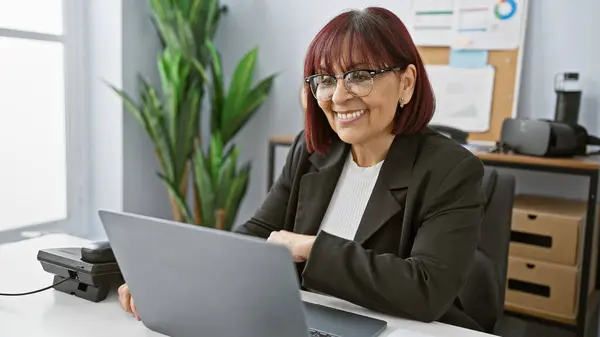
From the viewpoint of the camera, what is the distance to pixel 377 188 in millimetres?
1339

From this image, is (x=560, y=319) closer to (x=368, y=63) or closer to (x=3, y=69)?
(x=368, y=63)

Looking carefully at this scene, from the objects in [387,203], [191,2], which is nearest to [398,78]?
[387,203]

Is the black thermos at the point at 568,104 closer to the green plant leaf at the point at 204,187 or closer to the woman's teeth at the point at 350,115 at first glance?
the woman's teeth at the point at 350,115

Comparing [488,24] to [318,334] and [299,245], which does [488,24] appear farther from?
[318,334]

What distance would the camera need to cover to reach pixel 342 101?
131cm

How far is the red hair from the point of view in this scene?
1.27 metres

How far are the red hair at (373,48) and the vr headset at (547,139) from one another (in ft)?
3.68

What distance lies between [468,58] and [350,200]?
1623 millimetres

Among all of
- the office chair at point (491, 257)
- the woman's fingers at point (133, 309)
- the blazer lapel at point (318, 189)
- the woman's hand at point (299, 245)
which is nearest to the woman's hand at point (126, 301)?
the woman's fingers at point (133, 309)

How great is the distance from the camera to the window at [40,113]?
2734mm

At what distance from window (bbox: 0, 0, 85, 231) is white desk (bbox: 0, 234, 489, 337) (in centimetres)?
166

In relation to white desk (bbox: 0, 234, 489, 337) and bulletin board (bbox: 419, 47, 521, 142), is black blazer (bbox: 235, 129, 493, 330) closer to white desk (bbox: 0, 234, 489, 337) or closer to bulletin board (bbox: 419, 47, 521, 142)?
white desk (bbox: 0, 234, 489, 337)

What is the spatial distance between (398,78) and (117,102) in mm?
2053

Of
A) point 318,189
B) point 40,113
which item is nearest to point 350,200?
point 318,189
